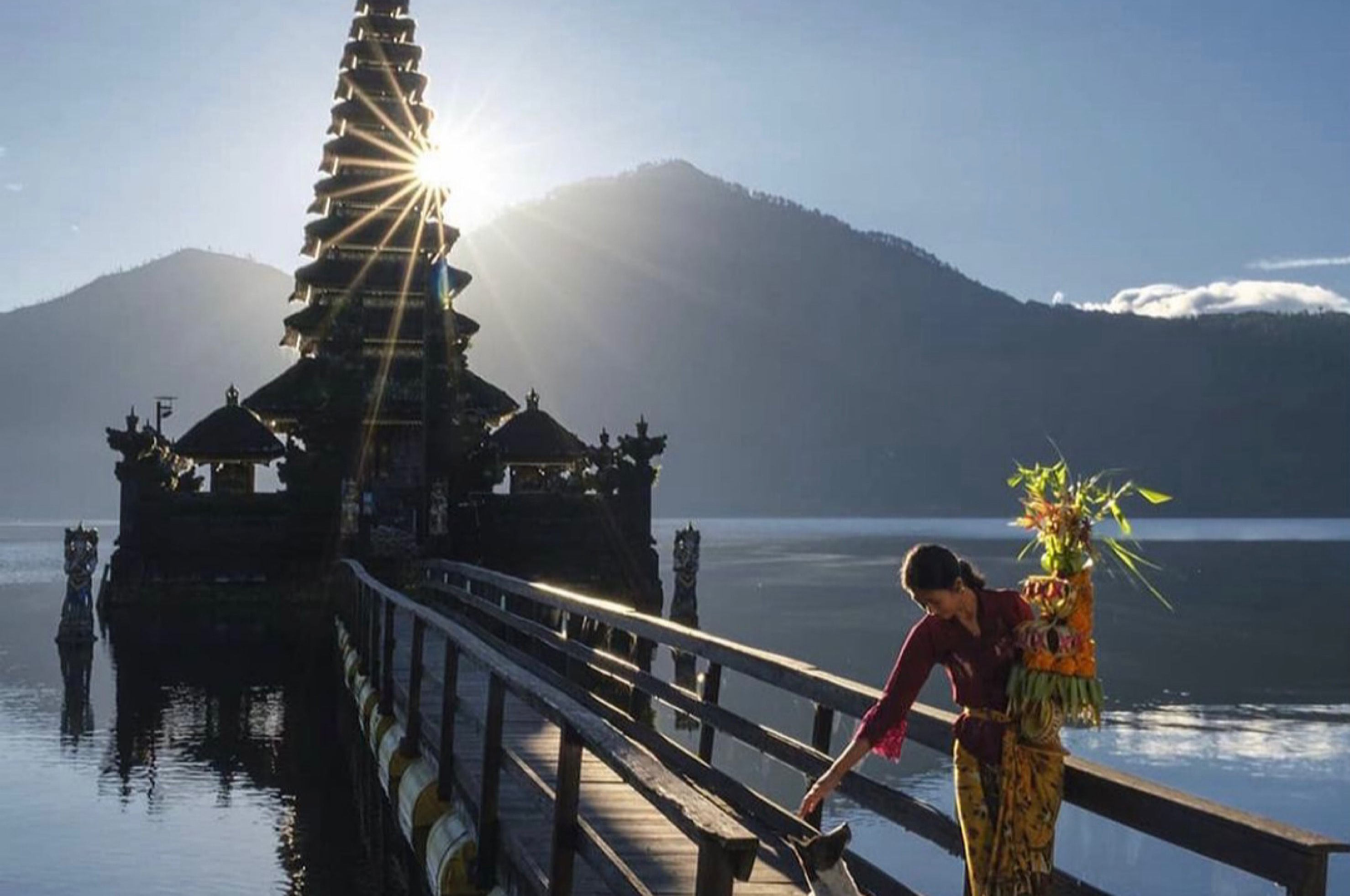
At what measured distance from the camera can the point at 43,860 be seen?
14.3 m

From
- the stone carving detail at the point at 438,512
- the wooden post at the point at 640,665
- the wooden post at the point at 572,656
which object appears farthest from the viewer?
the stone carving detail at the point at 438,512

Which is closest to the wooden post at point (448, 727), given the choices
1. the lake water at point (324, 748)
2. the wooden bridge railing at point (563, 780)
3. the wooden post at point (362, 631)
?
the wooden bridge railing at point (563, 780)

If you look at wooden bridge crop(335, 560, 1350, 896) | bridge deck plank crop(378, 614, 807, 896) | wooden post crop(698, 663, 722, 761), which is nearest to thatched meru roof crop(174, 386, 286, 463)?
wooden bridge crop(335, 560, 1350, 896)

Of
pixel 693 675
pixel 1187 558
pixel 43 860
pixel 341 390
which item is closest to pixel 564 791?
pixel 43 860

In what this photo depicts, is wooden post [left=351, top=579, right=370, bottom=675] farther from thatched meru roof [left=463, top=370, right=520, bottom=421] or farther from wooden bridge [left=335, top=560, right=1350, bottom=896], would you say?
thatched meru roof [left=463, top=370, right=520, bottom=421]

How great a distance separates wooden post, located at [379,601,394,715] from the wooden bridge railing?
5.11ft

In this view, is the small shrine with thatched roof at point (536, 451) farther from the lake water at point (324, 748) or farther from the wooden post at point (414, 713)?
the wooden post at point (414, 713)

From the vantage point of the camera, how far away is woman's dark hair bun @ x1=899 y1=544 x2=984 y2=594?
4734 millimetres

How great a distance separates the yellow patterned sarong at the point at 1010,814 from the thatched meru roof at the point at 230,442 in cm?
3695

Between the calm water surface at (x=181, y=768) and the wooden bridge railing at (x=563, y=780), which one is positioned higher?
the wooden bridge railing at (x=563, y=780)

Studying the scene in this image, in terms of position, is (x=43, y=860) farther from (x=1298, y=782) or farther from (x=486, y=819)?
(x=1298, y=782)

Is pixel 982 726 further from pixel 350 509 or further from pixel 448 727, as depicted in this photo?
pixel 350 509

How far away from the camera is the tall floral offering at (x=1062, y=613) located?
180 inches

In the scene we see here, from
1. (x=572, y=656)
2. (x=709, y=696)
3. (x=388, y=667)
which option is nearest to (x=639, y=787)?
(x=709, y=696)
